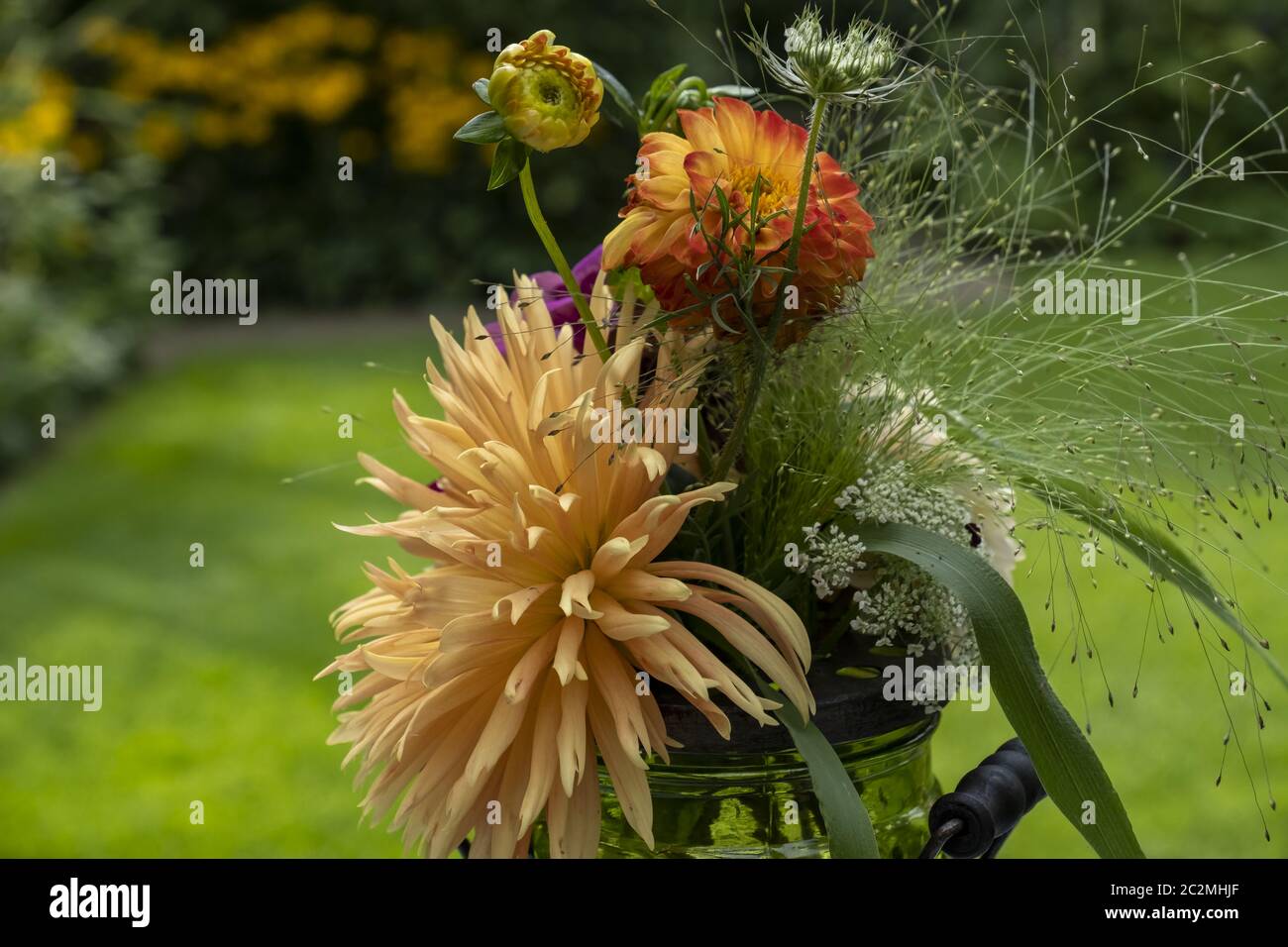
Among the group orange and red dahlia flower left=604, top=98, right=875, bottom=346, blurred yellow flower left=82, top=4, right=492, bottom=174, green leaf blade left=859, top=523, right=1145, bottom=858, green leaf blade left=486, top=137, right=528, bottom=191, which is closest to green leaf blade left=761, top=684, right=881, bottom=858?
green leaf blade left=859, top=523, right=1145, bottom=858

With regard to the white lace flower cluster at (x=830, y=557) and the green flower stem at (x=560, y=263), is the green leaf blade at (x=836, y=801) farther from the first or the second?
the green flower stem at (x=560, y=263)

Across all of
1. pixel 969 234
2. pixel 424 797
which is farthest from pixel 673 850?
pixel 969 234

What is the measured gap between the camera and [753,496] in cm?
94

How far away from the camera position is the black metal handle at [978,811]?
2.97ft

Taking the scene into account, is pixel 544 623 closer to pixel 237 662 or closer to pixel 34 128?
pixel 237 662

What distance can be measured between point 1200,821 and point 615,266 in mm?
2570

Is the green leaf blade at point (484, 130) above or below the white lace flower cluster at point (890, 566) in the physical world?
above

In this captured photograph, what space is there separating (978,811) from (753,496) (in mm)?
247

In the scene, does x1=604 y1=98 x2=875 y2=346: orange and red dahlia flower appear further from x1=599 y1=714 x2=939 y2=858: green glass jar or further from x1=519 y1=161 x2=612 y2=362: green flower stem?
x1=599 y1=714 x2=939 y2=858: green glass jar

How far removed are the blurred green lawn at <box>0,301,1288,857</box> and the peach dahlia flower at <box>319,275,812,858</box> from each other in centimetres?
113

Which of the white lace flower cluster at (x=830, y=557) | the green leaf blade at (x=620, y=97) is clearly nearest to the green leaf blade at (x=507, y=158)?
the green leaf blade at (x=620, y=97)

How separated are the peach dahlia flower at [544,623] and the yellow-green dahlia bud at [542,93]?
116mm

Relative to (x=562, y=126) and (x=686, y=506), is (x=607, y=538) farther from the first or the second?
(x=562, y=126)

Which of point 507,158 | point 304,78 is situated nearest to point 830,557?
point 507,158
